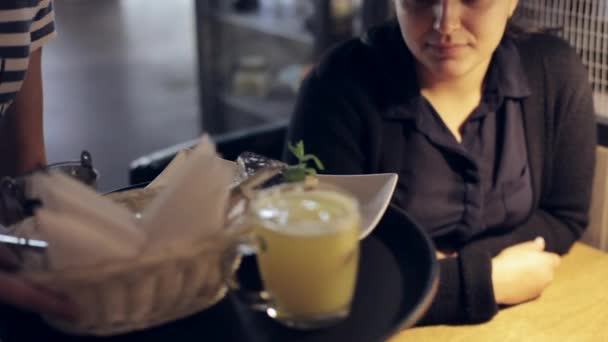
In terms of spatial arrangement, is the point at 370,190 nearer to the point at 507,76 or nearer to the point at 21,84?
the point at 507,76

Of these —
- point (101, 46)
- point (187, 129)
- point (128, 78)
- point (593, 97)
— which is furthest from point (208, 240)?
point (101, 46)

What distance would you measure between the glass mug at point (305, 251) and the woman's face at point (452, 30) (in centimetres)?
52

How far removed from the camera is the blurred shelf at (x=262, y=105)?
3291mm

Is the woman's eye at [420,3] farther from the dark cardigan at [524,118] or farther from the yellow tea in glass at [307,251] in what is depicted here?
the yellow tea in glass at [307,251]

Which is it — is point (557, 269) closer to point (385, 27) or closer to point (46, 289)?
point (385, 27)

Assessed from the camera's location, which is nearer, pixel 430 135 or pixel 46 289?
pixel 46 289

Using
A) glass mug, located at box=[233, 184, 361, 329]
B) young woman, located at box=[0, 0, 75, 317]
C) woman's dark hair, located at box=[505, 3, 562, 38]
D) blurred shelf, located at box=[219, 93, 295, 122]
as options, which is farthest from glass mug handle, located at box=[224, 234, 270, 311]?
blurred shelf, located at box=[219, 93, 295, 122]

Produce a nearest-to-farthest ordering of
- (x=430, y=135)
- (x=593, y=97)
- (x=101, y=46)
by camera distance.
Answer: (x=430, y=135)
(x=593, y=97)
(x=101, y=46)

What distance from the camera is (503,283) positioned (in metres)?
1.22

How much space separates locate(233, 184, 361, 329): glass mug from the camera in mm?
758

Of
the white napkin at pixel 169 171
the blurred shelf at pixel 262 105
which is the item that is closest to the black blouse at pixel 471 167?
the white napkin at pixel 169 171

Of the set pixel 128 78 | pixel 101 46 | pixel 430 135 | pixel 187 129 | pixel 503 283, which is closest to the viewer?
pixel 503 283

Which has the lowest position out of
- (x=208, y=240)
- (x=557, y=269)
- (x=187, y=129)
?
(x=187, y=129)

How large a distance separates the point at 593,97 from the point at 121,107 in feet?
11.1
